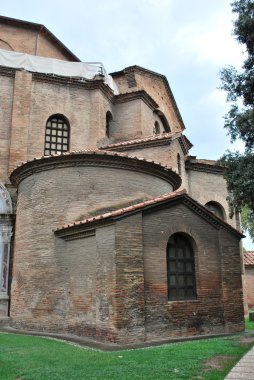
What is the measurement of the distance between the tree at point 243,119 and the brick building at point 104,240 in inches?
54.3

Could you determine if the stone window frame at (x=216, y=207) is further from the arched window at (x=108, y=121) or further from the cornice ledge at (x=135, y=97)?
the arched window at (x=108, y=121)

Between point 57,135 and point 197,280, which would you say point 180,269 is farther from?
point 57,135

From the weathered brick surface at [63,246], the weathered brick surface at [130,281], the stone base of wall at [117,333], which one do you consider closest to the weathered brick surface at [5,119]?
the weathered brick surface at [63,246]

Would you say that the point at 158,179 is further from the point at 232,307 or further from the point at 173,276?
the point at 232,307

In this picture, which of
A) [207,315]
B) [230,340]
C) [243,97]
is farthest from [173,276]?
[243,97]

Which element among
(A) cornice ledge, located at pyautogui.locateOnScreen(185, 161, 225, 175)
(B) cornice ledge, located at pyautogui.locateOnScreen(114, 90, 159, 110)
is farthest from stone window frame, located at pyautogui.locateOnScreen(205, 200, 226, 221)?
(B) cornice ledge, located at pyautogui.locateOnScreen(114, 90, 159, 110)

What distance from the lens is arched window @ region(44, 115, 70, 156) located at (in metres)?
17.1

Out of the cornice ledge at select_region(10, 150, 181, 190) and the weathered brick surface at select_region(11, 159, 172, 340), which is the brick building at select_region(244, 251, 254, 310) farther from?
the cornice ledge at select_region(10, 150, 181, 190)

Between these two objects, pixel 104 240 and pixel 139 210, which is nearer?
pixel 104 240

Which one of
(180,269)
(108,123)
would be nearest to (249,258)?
(108,123)

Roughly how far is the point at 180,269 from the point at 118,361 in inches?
173

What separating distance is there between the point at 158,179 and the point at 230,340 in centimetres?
544

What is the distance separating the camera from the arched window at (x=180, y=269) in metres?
10.6

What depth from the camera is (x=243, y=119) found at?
1029 cm
